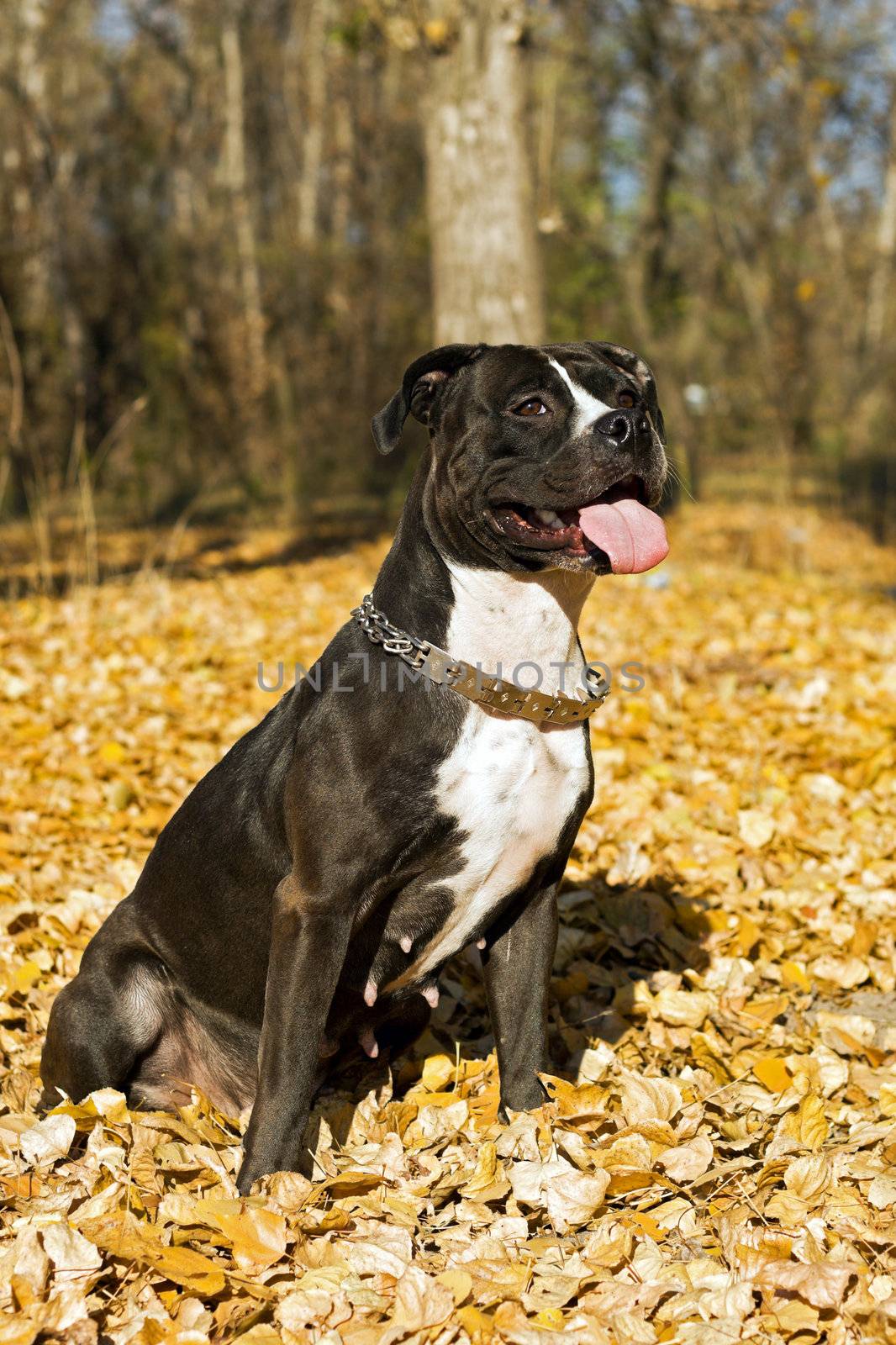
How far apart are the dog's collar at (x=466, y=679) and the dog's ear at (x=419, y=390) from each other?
393 millimetres

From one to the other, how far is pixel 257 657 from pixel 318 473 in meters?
9.14

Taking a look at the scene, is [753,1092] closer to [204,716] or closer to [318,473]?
[204,716]

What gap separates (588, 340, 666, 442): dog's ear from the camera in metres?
2.91

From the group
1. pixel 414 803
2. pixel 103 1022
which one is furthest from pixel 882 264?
pixel 103 1022

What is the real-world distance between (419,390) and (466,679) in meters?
0.73

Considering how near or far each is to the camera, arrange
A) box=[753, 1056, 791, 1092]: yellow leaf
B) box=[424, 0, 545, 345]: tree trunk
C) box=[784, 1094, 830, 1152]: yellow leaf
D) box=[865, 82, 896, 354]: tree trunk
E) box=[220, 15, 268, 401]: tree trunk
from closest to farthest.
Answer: box=[784, 1094, 830, 1152]: yellow leaf < box=[753, 1056, 791, 1092]: yellow leaf < box=[424, 0, 545, 345]: tree trunk < box=[220, 15, 268, 401]: tree trunk < box=[865, 82, 896, 354]: tree trunk

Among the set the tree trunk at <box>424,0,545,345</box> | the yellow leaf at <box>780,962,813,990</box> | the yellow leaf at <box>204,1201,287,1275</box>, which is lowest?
the yellow leaf at <box>780,962,813,990</box>

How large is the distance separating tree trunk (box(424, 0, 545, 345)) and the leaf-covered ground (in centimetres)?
333

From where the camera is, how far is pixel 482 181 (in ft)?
26.6

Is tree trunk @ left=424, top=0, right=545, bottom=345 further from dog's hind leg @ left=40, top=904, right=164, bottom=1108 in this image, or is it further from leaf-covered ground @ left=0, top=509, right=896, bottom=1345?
dog's hind leg @ left=40, top=904, right=164, bottom=1108

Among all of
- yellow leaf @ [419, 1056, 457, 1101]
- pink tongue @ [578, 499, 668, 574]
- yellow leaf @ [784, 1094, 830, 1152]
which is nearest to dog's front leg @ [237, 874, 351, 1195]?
yellow leaf @ [419, 1056, 457, 1101]

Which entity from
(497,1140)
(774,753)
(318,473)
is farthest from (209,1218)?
(318,473)

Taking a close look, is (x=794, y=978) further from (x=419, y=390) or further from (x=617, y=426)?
(x=419, y=390)

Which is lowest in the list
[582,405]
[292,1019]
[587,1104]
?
[587,1104]
